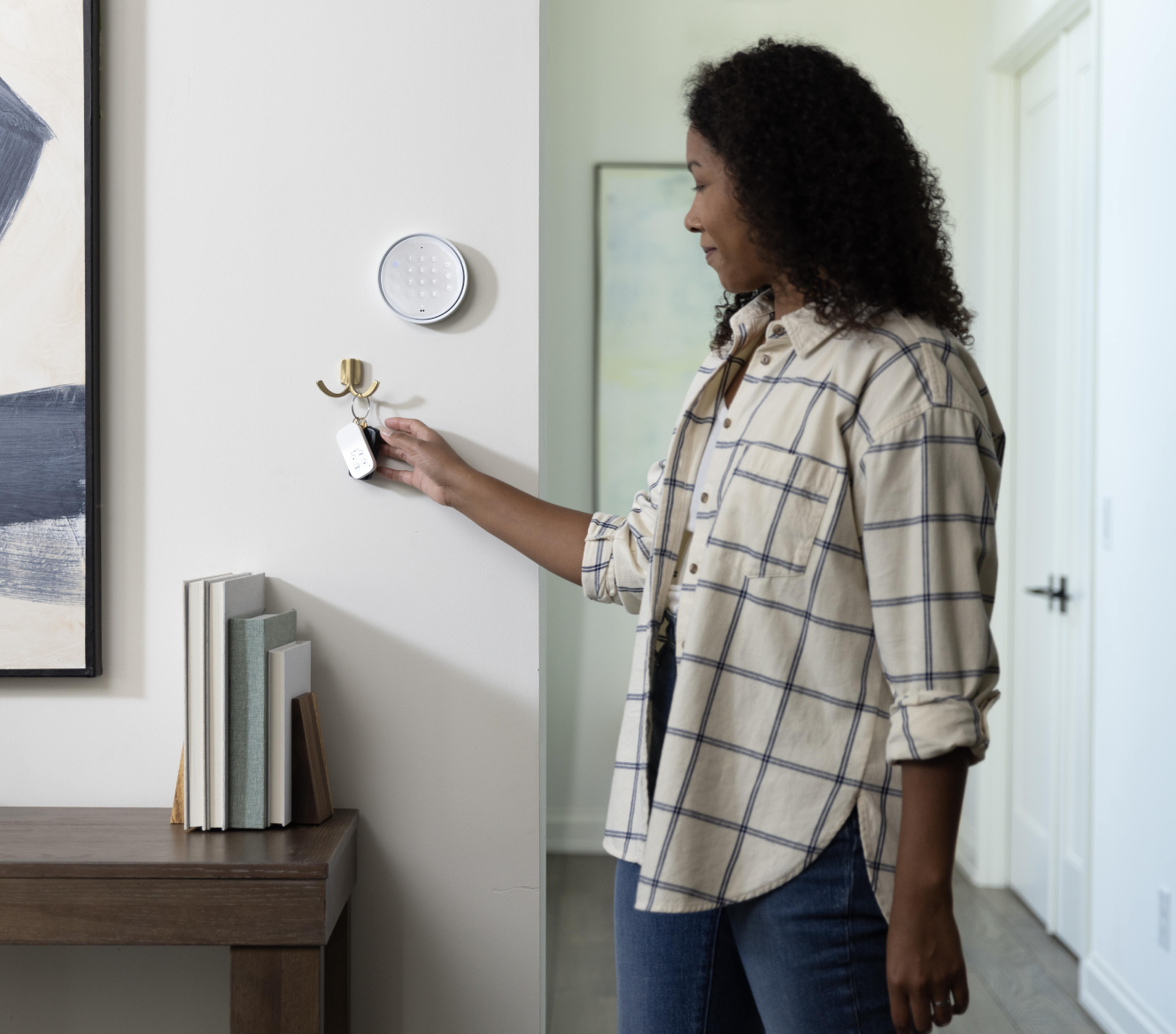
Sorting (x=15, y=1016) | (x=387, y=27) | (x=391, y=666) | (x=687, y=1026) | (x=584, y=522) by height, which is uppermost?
(x=387, y=27)

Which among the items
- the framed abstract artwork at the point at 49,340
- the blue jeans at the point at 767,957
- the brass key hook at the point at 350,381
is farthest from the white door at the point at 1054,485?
the framed abstract artwork at the point at 49,340

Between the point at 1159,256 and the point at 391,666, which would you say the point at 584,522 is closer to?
the point at 391,666

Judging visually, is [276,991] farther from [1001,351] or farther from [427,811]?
[1001,351]

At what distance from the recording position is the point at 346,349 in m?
1.31

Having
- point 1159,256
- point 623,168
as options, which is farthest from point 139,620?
point 623,168

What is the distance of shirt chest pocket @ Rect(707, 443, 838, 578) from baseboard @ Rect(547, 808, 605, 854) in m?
2.39

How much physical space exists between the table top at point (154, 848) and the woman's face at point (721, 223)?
796 mm

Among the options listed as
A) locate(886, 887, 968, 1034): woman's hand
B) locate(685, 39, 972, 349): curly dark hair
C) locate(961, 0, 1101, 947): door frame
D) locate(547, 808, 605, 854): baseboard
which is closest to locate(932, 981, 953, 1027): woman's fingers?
locate(886, 887, 968, 1034): woman's hand

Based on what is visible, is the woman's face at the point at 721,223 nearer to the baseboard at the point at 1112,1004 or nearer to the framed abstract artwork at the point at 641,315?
the baseboard at the point at 1112,1004

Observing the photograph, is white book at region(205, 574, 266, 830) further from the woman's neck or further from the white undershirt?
the woman's neck

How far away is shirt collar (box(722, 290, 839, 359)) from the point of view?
3.03ft

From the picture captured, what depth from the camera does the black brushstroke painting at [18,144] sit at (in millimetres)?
1296

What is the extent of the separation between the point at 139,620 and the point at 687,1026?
0.89 meters

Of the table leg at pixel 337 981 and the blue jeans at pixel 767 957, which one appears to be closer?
the blue jeans at pixel 767 957
